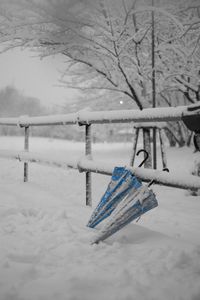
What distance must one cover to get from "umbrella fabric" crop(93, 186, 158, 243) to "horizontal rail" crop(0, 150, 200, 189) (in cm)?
37

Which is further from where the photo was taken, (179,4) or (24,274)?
(179,4)

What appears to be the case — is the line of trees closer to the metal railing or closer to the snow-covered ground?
the metal railing

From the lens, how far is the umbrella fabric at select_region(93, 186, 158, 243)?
93.9 inches

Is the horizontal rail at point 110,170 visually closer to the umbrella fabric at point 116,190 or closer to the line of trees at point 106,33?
the umbrella fabric at point 116,190

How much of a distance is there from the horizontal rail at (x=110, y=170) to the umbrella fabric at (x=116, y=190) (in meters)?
0.27

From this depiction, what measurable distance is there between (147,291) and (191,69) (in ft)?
22.9

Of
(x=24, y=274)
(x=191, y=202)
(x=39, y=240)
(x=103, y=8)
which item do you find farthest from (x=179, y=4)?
(x=24, y=274)

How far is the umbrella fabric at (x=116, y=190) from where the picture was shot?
8.25 feet

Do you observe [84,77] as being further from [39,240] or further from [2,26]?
[39,240]

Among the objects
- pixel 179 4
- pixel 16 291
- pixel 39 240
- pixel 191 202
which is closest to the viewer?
pixel 16 291

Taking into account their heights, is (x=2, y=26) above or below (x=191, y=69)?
above

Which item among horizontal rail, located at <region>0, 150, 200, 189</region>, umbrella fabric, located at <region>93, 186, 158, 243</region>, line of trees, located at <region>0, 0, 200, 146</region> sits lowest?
umbrella fabric, located at <region>93, 186, 158, 243</region>

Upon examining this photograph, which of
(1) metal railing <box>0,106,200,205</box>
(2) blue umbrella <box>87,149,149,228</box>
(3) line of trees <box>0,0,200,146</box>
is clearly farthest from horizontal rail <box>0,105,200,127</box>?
(3) line of trees <box>0,0,200,146</box>

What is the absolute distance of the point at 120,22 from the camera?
7.32 m
